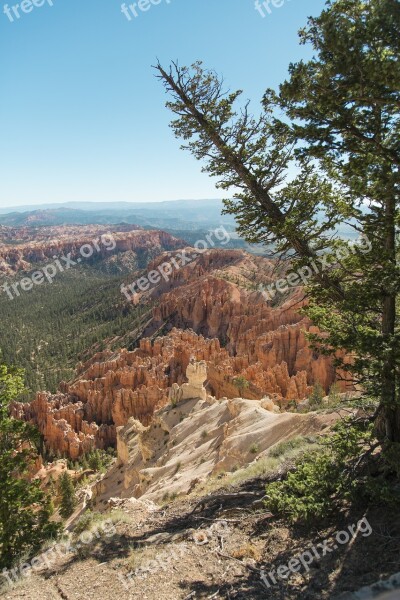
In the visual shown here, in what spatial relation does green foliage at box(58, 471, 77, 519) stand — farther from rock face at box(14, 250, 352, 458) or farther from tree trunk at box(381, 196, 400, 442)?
tree trunk at box(381, 196, 400, 442)

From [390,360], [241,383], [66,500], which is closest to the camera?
[390,360]

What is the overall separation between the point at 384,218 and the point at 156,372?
46.2 m

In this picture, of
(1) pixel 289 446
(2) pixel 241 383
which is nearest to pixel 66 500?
(2) pixel 241 383

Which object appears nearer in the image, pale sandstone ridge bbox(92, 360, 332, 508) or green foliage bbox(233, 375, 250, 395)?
pale sandstone ridge bbox(92, 360, 332, 508)

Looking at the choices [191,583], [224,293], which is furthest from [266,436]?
[224,293]

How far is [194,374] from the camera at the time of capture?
30516 mm

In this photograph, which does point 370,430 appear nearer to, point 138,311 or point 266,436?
point 266,436

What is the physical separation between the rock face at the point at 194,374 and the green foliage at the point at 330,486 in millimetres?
22726

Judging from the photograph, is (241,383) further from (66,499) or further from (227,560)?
(227,560)

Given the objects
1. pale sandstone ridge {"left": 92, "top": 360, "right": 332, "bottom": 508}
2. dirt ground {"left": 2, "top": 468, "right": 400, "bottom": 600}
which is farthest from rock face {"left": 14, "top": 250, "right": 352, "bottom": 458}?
dirt ground {"left": 2, "top": 468, "right": 400, "bottom": 600}

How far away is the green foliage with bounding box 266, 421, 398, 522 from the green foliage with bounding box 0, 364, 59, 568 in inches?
256

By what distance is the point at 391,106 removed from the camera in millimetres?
6094

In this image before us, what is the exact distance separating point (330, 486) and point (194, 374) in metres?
24.2

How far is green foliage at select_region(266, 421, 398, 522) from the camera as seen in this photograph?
626cm
